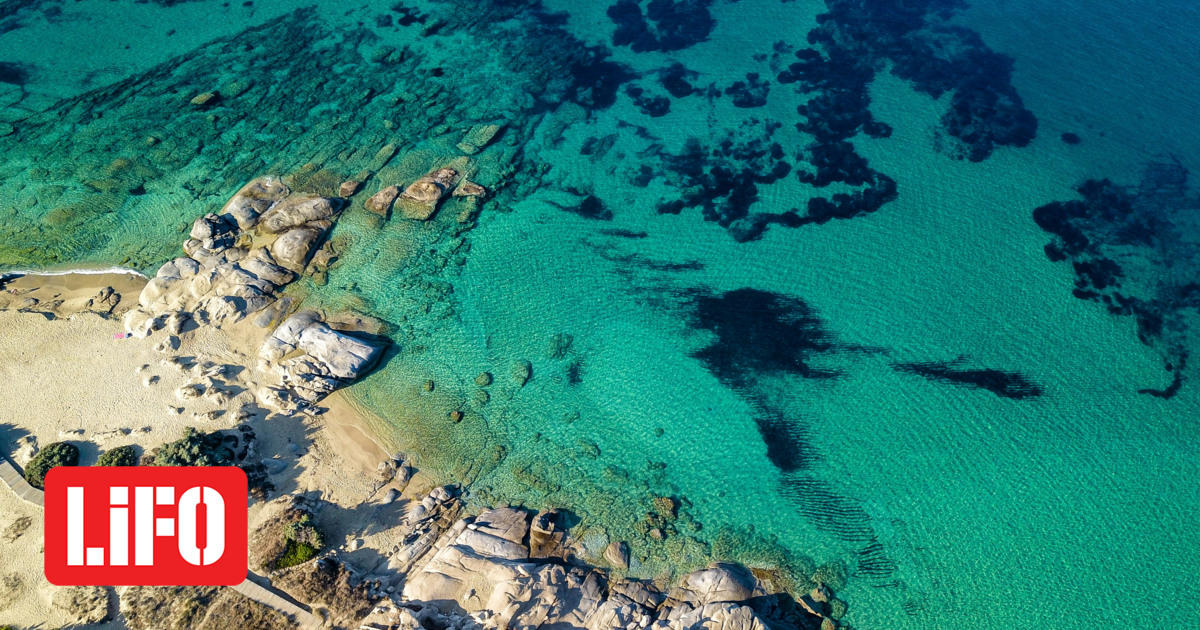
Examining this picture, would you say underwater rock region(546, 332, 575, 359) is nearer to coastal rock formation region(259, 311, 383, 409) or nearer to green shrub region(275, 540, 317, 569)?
coastal rock formation region(259, 311, 383, 409)

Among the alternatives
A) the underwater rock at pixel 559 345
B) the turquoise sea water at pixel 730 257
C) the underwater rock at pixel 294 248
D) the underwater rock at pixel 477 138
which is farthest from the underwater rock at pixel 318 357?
the underwater rock at pixel 477 138

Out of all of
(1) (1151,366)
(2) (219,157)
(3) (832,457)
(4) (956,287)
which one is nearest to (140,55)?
(2) (219,157)

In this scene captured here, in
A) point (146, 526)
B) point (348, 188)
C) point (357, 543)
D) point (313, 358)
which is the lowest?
point (357, 543)

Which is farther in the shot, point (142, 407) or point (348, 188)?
point (348, 188)

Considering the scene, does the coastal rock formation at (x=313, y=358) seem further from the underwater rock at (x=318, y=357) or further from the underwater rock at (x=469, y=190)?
the underwater rock at (x=469, y=190)

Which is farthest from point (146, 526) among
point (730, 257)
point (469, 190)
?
point (730, 257)

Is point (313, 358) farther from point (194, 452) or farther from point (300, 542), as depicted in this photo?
point (300, 542)

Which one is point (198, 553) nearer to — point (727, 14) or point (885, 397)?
point (885, 397)
